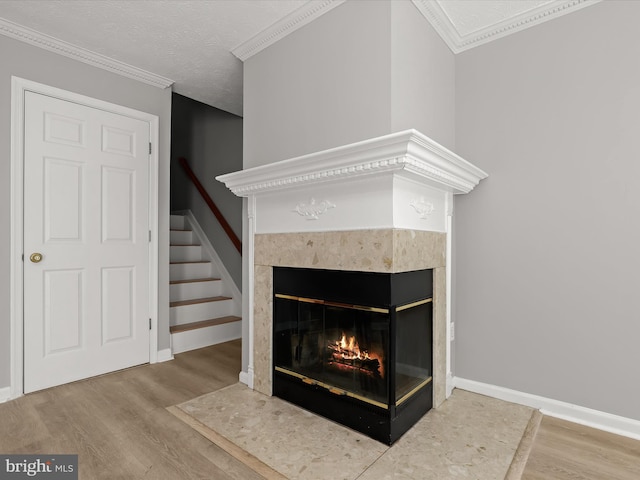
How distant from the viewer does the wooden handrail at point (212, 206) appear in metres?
4.24

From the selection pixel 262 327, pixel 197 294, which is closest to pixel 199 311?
pixel 197 294

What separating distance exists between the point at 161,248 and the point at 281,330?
1.44 m

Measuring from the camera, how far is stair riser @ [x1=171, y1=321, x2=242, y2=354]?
3.37 meters

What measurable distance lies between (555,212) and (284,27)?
6.64 feet

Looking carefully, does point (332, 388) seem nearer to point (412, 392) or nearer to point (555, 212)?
point (412, 392)

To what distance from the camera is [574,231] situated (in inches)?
83.4

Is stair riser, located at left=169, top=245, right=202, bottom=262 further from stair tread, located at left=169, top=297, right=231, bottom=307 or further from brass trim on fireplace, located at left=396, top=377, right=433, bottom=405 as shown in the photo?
brass trim on fireplace, located at left=396, top=377, right=433, bottom=405

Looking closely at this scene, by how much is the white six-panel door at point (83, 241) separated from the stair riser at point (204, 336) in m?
0.33

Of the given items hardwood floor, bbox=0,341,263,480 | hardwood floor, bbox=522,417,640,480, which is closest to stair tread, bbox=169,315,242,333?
hardwood floor, bbox=0,341,263,480

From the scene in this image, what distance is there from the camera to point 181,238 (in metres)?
4.73

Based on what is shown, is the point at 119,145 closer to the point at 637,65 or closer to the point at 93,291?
the point at 93,291

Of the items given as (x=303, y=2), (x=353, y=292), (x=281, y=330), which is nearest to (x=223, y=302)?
(x=281, y=330)

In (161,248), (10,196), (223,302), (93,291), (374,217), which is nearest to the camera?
(374,217)

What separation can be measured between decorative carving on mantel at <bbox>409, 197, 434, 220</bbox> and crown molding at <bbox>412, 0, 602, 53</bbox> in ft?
3.70
